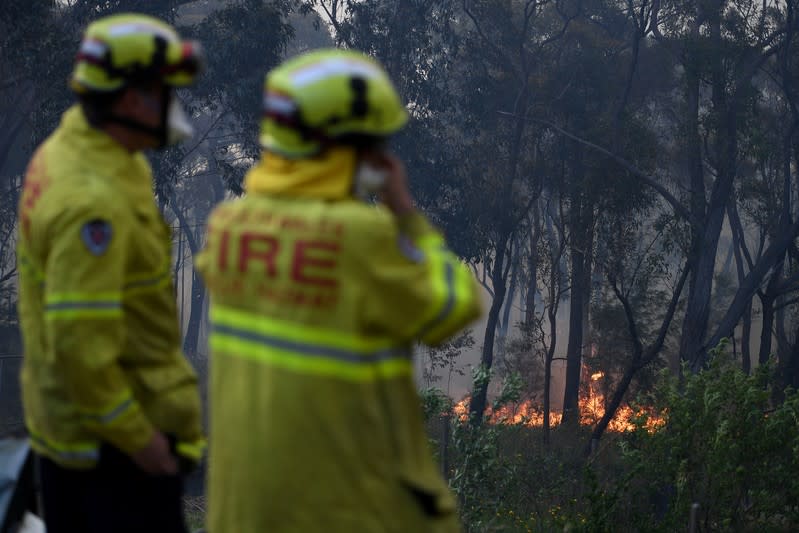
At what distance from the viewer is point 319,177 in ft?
6.57

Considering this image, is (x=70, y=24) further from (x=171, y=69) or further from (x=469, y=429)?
(x=171, y=69)

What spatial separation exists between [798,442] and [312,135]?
630 centimetres

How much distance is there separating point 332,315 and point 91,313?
587 millimetres

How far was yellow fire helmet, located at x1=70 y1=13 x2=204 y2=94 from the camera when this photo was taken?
241 cm

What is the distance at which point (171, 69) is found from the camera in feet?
8.05

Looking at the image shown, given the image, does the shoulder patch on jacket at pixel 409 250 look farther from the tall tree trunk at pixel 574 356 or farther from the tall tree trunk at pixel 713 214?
the tall tree trunk at pixel 574 356

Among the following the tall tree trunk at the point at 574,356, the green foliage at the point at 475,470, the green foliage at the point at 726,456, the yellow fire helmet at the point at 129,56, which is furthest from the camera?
the tall tree trunk at the point at 574,356

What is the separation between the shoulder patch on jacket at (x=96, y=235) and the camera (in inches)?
90.2

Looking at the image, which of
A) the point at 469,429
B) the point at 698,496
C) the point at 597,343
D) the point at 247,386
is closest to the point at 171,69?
the point at 247,386

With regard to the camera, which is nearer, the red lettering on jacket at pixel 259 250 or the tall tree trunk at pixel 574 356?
the red lettering on jacket at pixel 259 250

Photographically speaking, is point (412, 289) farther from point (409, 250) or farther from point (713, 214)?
point (713, 214)

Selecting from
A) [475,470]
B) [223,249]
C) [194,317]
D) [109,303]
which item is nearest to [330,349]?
[223,249]

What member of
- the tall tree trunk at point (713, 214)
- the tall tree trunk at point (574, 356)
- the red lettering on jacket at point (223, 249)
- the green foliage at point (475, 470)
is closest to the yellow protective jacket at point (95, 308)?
the red lettering on jacket at point (223, 249)

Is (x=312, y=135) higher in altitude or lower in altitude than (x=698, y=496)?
higher
